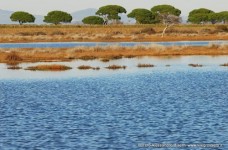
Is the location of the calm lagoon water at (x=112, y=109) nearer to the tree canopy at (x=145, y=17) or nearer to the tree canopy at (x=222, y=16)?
the tree canopy at (x=145, y=17)

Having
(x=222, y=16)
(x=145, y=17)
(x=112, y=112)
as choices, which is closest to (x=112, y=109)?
(x=112, y=112)

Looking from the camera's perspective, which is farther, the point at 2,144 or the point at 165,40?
the point at 165,40

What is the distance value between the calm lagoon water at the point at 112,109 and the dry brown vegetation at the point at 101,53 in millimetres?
16776

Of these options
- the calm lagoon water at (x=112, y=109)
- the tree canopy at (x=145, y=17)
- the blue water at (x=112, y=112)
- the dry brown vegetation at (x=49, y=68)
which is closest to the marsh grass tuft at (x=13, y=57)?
the dry brown vegetation at (x=49, y=68)

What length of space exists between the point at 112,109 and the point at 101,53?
149 feet

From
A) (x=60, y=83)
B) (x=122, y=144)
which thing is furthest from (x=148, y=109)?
(x=60, y=83)

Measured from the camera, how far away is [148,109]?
29.0 metres

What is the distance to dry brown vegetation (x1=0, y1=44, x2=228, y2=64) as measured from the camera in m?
68.2

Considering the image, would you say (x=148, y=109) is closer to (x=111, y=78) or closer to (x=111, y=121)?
(x=111, y=121)

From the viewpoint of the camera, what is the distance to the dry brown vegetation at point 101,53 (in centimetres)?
6825

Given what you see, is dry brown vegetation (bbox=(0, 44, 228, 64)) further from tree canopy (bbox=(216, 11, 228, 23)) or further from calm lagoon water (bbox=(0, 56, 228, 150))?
tree canopy (bbox=(216, 11, 228, 23))

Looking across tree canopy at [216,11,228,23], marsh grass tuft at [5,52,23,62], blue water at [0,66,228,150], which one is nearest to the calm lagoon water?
blue water at [0,66,228,150]

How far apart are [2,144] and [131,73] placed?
1215 inches

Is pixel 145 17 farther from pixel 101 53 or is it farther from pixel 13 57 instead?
pixel 13 57
